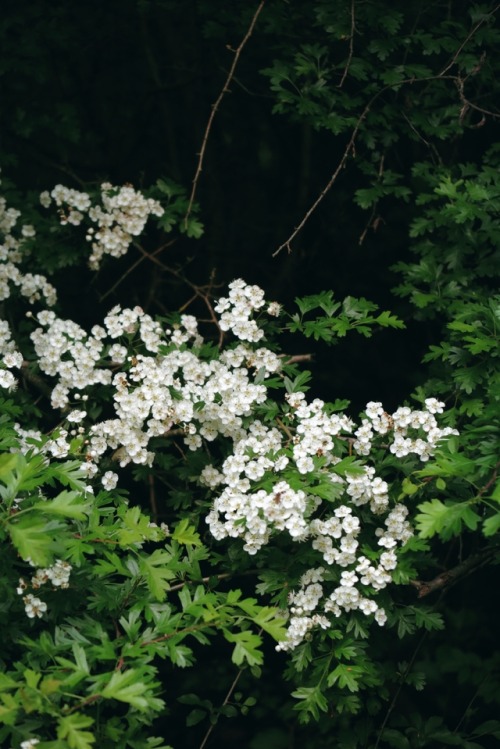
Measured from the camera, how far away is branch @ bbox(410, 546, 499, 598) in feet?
10.5

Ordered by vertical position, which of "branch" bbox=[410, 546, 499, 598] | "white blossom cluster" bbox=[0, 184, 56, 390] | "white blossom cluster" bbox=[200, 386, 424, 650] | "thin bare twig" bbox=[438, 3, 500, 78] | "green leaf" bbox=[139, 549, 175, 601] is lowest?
"branch" bbox=[410, 546, 499, 598]

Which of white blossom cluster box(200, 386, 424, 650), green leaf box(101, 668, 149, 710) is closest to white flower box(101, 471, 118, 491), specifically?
white blossom cluster box(200, 386, 424, 650)

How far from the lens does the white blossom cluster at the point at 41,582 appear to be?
2736mm

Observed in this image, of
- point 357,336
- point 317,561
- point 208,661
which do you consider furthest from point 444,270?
point 208,661

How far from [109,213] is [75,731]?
7.53 feet

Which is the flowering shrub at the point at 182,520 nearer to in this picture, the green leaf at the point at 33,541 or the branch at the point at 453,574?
the green leaf at the point at 33,541

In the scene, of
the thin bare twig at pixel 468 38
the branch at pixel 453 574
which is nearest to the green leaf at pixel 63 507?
the branch at pixel 453 574

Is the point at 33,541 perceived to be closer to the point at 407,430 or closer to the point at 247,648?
the point at 247,648

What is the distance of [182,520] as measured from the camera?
284 centimetres

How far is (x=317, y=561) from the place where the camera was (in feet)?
10.1

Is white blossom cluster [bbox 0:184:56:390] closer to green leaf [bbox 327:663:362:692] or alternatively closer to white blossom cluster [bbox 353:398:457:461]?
white blossom cluster [bbox 353:398:457:461]

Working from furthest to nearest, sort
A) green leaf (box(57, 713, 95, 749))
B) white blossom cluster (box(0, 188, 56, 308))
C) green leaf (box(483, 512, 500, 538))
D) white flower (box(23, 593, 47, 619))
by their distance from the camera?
white blossom cluster (box(0, 188, 56, 308))
white flower (box(23, 593, 47, 619))
green leaf (box(483, 512, 500, 538))
green leaf (box(57, 713, 95, 749))

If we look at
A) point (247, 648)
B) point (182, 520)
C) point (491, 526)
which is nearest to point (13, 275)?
point (182, 520)

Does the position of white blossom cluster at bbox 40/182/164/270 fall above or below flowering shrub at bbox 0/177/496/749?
above
